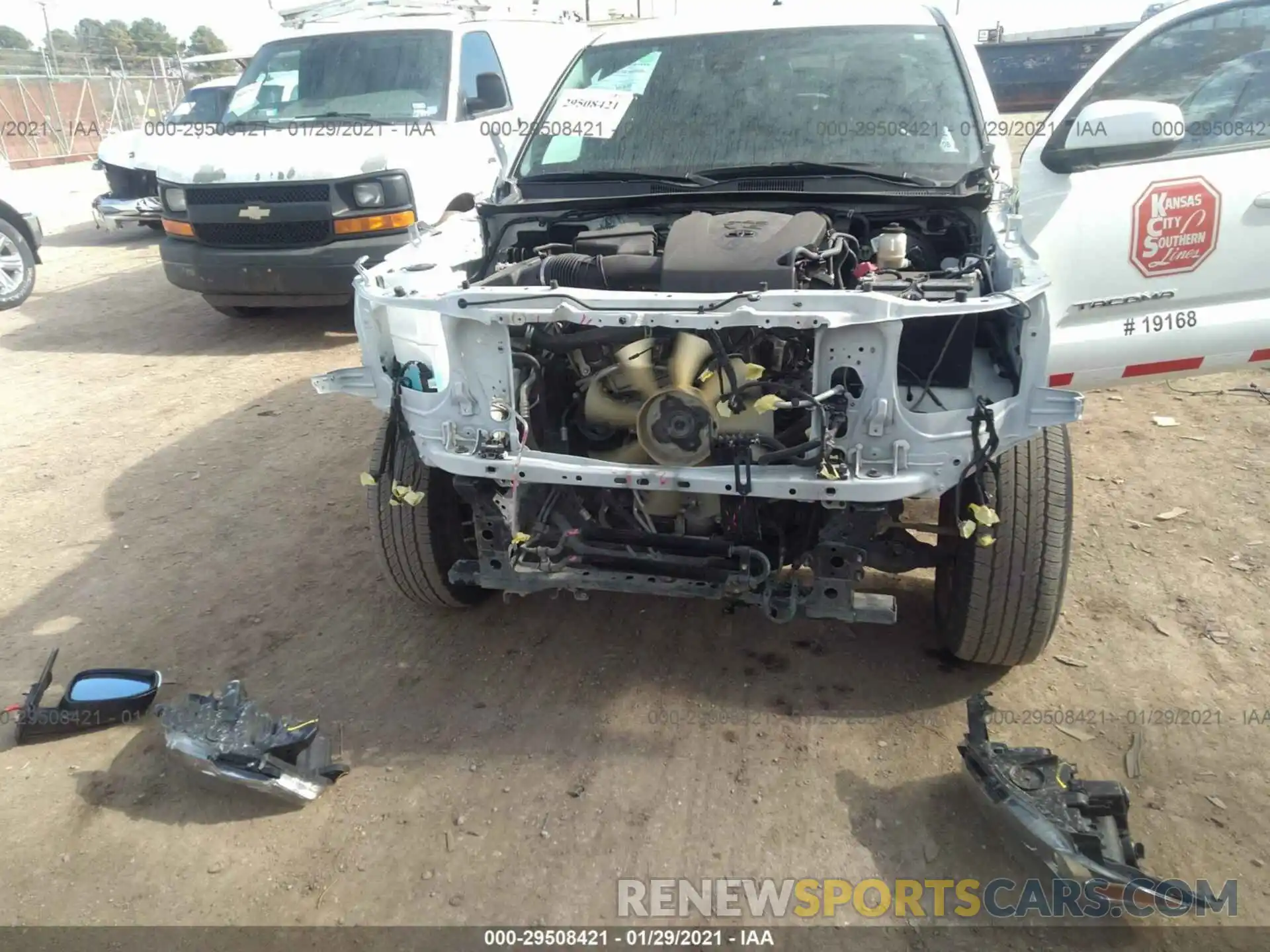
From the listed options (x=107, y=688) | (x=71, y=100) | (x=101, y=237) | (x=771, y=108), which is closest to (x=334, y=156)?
(x=771, y=108)

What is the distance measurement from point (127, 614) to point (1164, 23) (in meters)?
4.61

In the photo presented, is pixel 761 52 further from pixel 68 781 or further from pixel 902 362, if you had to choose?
pixel 68 781

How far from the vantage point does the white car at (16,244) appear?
790cm

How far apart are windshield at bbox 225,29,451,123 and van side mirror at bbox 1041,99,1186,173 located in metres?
4.63

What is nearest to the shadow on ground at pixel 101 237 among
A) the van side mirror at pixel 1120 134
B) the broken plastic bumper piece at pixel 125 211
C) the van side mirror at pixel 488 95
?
the broken plastic bumper piece at pixel 125 211

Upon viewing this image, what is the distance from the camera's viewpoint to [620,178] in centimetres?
335

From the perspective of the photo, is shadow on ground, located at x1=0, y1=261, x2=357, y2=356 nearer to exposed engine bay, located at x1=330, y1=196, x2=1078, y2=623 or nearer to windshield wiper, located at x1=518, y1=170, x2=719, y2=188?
windshield wiper, located at x1=518, y1=170, x2=719, y2=188

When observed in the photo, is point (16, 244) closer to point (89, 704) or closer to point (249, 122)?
point (249, 122)

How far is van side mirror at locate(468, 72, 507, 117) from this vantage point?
6.10m

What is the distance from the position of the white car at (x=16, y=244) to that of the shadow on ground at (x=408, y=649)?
5.42m

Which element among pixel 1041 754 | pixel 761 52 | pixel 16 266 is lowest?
pixel 1041 754

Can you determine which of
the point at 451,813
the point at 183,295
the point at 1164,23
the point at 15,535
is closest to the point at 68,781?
the point at 451,813

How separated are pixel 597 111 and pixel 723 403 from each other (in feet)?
5.87

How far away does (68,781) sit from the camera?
8.74 feet
